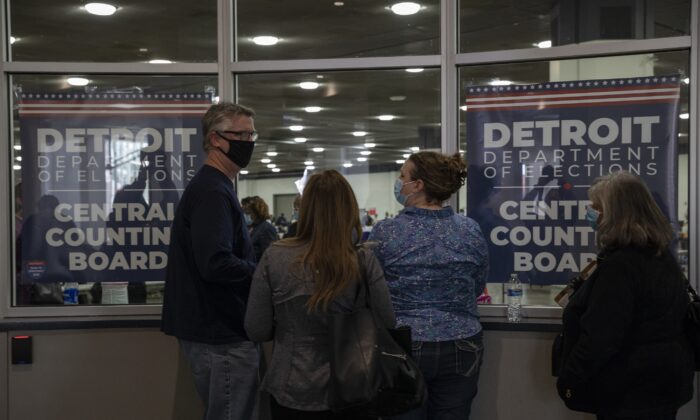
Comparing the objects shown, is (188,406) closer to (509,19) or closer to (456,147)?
(456,147)

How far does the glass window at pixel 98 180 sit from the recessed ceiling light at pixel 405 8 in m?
1.07

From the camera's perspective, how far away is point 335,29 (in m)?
3.97

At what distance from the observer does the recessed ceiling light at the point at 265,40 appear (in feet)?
12.9

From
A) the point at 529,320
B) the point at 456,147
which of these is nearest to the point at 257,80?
the point at 456,147

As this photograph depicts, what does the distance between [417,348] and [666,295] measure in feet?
2.83

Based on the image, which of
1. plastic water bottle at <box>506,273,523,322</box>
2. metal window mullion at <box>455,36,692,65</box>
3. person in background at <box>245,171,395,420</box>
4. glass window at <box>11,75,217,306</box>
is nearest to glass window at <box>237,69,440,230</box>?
metal window mullion at <box>455,36,692,65</box>

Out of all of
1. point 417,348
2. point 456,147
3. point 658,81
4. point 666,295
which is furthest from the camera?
point 456,147

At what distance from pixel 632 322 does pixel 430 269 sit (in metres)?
0.71

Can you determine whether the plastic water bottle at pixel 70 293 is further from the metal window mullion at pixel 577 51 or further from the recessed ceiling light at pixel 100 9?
the metal window mullion at pixel 577 51

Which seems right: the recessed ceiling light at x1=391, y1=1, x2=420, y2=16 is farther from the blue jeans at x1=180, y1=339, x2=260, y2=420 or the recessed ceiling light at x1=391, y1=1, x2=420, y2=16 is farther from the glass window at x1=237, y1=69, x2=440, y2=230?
the blue jeans at x1=180, y1=339, x2=260, y2=420

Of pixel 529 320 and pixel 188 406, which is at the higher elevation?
pixel 529 320

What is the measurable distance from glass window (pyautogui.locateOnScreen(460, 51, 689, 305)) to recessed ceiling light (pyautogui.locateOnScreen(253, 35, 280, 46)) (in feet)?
3.29

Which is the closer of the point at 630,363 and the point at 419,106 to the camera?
the point at 630,363

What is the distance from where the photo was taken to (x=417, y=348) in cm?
272
